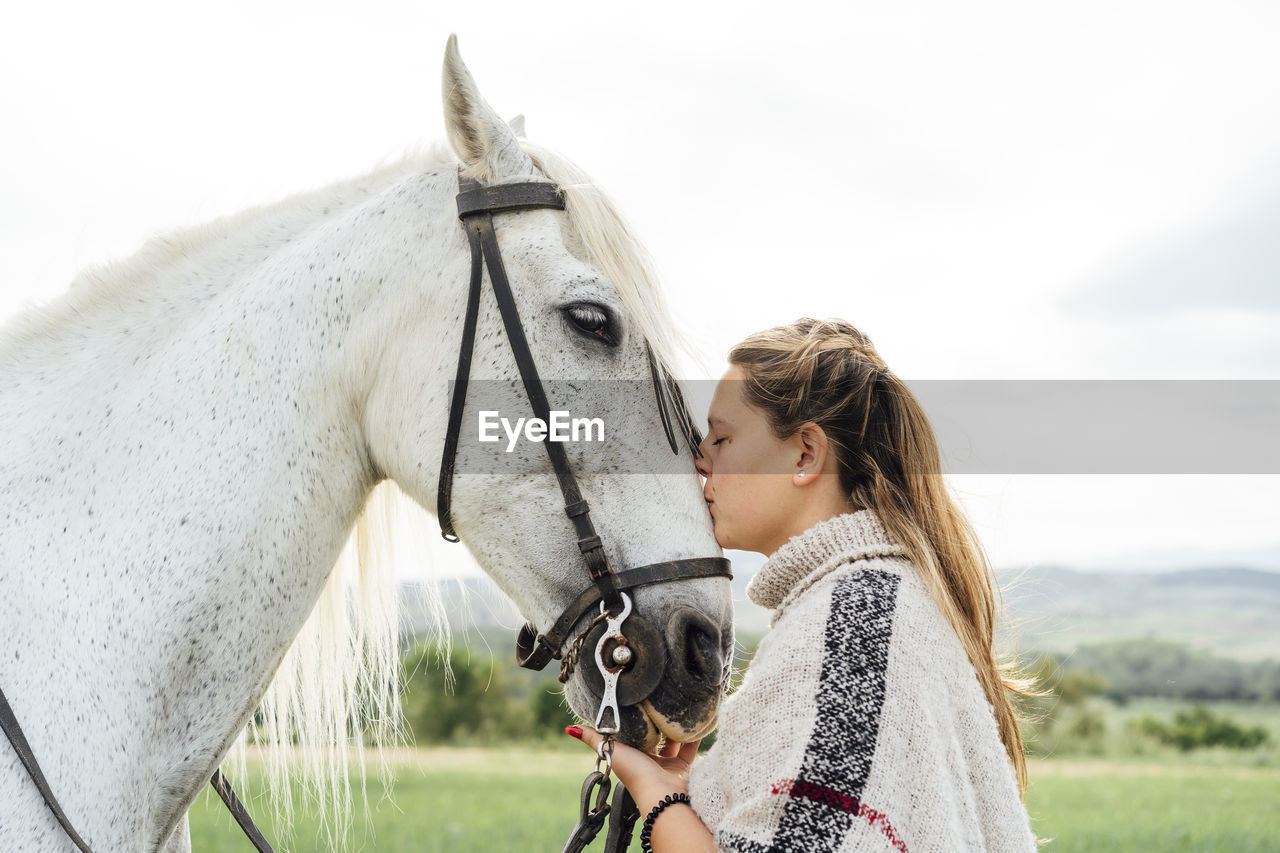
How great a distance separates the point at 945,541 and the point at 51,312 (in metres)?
1.99

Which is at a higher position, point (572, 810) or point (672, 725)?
point (672, 725)

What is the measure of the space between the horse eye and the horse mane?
7 centimetres

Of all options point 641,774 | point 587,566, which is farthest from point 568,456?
point 641,774

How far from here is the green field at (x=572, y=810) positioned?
8.30 meters

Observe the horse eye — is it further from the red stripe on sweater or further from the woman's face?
the red stripe on sweater

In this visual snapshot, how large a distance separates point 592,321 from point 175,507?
0.92 meters

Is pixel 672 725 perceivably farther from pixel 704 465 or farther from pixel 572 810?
pixel 572 810

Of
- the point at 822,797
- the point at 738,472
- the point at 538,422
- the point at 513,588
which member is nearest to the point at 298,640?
the point at 513,588

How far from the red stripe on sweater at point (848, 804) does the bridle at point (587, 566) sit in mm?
444

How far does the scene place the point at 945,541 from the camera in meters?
1.76

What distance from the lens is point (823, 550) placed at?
1686 mm

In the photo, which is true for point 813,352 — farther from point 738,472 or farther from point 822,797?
point 822,797

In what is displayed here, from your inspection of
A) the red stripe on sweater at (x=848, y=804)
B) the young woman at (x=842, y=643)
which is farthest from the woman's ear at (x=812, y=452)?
the red stripe on sweater at (x=848, y=804)

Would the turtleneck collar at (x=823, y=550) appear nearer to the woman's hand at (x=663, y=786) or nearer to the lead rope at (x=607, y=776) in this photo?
the lead rope at (x=607, y=776)
